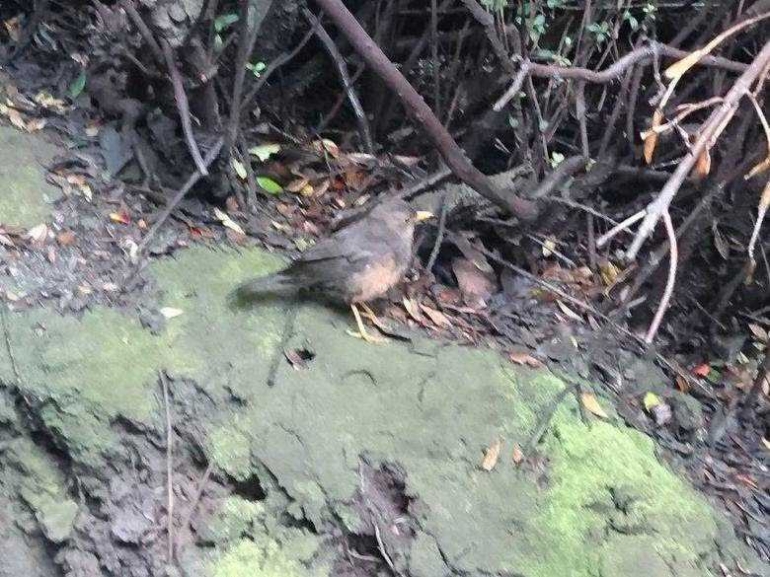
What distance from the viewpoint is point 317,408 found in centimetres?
258

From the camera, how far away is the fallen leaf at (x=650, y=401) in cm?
309

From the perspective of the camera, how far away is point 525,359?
9.91ft

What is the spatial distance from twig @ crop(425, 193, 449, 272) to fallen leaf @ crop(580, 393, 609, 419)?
2.71 ft

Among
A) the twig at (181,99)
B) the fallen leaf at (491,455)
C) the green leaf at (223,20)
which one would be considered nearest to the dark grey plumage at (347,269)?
the twig at (181,99)

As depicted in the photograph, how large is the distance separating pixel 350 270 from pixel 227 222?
70 centimetres

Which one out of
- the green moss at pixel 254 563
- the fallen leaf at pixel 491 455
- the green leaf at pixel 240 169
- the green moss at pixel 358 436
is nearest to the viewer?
the green moss at pixel 254 563

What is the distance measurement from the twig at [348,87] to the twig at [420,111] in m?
0.85

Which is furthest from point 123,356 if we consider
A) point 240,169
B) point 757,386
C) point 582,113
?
point 757,386

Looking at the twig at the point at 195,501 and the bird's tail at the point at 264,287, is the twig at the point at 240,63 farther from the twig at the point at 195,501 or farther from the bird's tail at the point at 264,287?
the twig at the point at 195,501

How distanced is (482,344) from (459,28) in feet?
5.32

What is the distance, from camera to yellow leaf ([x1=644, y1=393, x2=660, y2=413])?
10.1 ft

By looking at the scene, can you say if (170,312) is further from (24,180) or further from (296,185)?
(296,185)

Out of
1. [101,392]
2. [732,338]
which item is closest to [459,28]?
[732,338]

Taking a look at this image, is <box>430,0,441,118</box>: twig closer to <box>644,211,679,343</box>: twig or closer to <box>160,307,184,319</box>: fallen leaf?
<box>160,307,184,319</box>: fallen leaf
